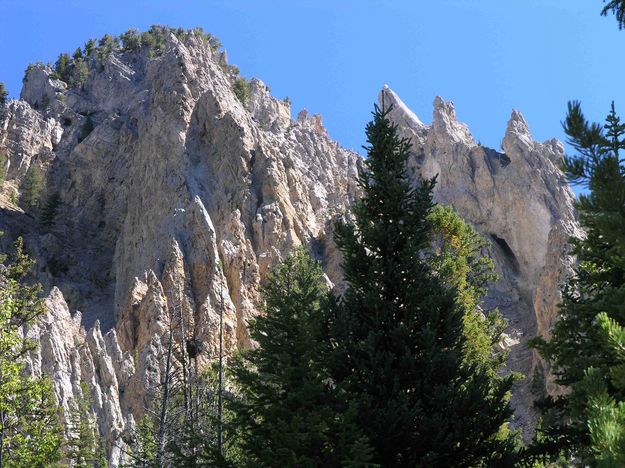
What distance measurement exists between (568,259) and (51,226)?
183ft

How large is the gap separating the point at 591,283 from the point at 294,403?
6.39 m

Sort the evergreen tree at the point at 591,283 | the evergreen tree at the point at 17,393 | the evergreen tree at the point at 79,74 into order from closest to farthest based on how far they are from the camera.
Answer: the evergreen tree at the point at 591,283, the evergreen tree at the point at 17,393, the evergreen tree at the point at 79,74

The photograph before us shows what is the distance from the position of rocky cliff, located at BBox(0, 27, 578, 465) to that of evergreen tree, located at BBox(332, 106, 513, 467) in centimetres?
3012

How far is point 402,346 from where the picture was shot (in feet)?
42.4

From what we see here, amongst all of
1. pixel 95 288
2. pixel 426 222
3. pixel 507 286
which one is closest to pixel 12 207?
pixel 95 288

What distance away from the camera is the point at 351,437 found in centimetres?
1102

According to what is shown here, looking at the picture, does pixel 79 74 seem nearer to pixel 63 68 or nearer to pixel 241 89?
pixel 63 68

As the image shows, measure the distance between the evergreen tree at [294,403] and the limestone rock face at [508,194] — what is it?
55.8 metres

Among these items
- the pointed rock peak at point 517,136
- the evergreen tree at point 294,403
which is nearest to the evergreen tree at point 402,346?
the evergreen tree at point 294,403

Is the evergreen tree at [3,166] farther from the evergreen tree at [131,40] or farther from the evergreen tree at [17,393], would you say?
the evergreen tree at [17,393]

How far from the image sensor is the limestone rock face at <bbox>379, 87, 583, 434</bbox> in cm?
7381

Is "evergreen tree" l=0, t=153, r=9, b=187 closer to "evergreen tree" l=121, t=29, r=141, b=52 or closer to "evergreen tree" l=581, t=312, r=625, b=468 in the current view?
"evergreen tree" l=121, t=29, r=141, b=52

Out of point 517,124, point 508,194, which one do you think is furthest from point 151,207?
point 517,124

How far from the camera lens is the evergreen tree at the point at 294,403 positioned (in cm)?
1105
